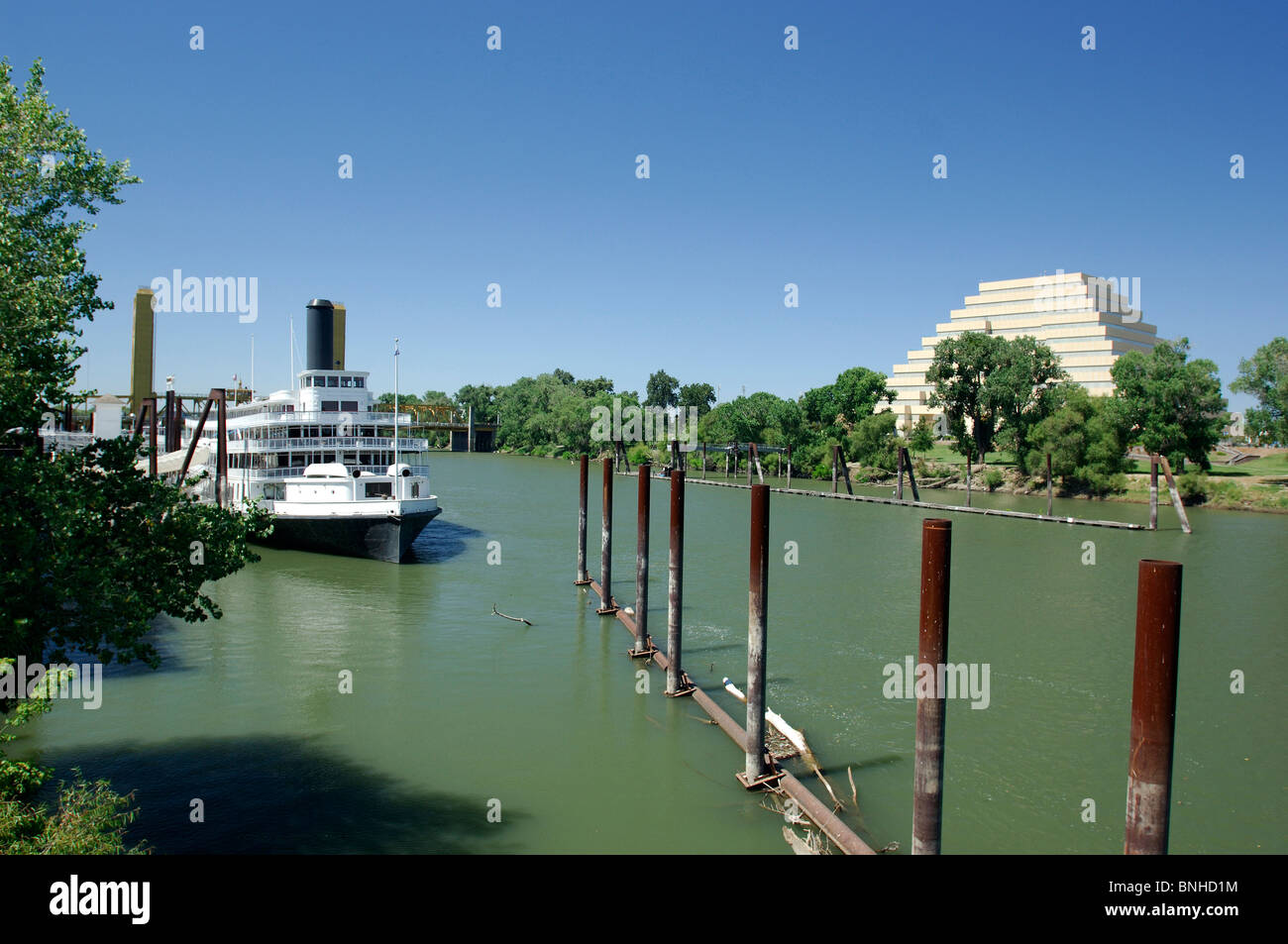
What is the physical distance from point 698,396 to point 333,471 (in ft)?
404

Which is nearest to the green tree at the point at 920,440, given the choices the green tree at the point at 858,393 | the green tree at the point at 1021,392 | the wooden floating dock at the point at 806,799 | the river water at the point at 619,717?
the green tree at the point at 858,393

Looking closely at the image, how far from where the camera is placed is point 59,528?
8.64m

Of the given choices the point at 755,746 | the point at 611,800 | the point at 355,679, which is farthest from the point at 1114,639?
the point at 355,679

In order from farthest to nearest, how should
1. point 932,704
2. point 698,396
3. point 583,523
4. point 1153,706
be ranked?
point 698,396 → point 583,523 → point 932,704 → point 1153,706

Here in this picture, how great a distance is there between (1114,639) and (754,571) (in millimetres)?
15504

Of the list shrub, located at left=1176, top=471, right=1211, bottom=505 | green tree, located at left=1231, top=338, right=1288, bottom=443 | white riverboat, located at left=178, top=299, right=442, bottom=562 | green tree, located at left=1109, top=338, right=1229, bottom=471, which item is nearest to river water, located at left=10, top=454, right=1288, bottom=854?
white riverboat, located at left=178, top=299, right=442, bottom=562

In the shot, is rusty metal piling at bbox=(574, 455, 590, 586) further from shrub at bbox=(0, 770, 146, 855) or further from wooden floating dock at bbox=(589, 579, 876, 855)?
shrub at bbox=(0, 770, 146, 855)

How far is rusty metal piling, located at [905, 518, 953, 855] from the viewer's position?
864 centimetres

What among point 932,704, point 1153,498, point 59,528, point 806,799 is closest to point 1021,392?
point 1153,498

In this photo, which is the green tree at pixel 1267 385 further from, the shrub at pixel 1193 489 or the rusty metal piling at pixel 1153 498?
the rusty metal piling at pixel 1153 498

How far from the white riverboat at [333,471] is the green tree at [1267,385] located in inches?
2562

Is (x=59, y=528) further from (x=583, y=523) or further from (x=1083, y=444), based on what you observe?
(x=1083, y=444)

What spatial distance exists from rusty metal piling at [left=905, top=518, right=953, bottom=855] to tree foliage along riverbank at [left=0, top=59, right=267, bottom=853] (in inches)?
321

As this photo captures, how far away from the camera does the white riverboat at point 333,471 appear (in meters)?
34.7
